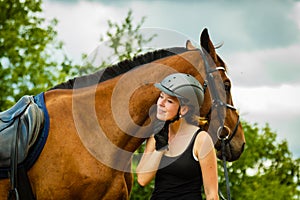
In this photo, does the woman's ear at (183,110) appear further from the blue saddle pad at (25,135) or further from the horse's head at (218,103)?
the blue saddle pad at (25,135)

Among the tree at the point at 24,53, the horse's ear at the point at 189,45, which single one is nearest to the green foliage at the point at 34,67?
the tree at the point at 24,53

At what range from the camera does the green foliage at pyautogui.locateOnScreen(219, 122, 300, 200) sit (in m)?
19.1

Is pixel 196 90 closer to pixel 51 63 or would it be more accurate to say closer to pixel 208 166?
pixel 208 166

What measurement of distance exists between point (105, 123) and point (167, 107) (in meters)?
0.96

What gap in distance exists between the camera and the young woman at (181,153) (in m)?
4.05

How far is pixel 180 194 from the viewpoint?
4.18 metres

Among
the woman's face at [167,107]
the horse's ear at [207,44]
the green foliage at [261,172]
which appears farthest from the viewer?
the green foliage at [261,172]

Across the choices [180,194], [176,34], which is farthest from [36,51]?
[180,194]

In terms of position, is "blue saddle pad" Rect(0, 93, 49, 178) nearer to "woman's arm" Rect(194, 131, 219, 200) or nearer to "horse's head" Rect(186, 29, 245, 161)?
"woman's arm" Rect(194, 131, 219, 200)

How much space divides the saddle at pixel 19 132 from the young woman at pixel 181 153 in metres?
1.00

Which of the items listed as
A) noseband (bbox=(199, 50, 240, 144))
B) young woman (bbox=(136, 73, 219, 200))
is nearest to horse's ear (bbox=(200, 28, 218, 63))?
noseband (bbox=(199, 50, 240, 144))

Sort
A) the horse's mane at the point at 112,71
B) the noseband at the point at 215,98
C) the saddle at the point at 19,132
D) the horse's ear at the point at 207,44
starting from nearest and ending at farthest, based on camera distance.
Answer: the saddle at the point at 19,132
the horse's mane at the point at 112,71
the noseband at the point at 215,98
the horse's ear at the point at 207,44

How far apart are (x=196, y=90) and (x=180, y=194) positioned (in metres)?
0.80

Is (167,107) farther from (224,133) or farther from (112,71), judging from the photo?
(224,133)
